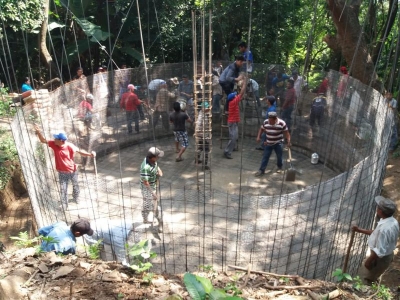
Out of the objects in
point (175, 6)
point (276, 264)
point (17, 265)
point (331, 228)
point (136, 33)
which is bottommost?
point (276, 264)

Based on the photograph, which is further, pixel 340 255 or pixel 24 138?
pixel 24 138

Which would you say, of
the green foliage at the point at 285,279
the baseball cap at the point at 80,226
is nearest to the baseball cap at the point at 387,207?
the green foliage at the point at 285,279

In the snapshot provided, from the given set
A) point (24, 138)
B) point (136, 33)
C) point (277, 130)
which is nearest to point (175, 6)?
point (136, 33)

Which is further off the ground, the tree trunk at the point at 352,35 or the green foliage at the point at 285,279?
→ the tree trunk at the point at 352,35

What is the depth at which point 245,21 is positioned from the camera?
11.4 meters

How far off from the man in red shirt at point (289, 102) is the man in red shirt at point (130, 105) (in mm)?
3087

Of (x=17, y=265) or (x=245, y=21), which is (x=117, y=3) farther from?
(x=17, y=265)

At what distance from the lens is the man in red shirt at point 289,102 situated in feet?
26.9

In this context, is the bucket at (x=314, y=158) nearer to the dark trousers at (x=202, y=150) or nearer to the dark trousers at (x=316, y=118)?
the dark trousers at (x=316, y=118)

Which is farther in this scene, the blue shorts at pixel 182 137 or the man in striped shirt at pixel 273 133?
the blue shorts at pixel 182 137

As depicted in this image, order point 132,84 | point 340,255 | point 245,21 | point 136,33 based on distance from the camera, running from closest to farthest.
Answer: point 340,255 < point 132,84 < point 245,21 < point 136,33

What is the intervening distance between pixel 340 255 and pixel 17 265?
3203 millimetres

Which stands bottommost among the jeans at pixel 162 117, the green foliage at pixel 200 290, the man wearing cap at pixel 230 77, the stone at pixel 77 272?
the jeans at pixel 162 117

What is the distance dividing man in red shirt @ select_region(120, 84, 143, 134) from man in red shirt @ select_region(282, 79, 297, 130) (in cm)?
309
